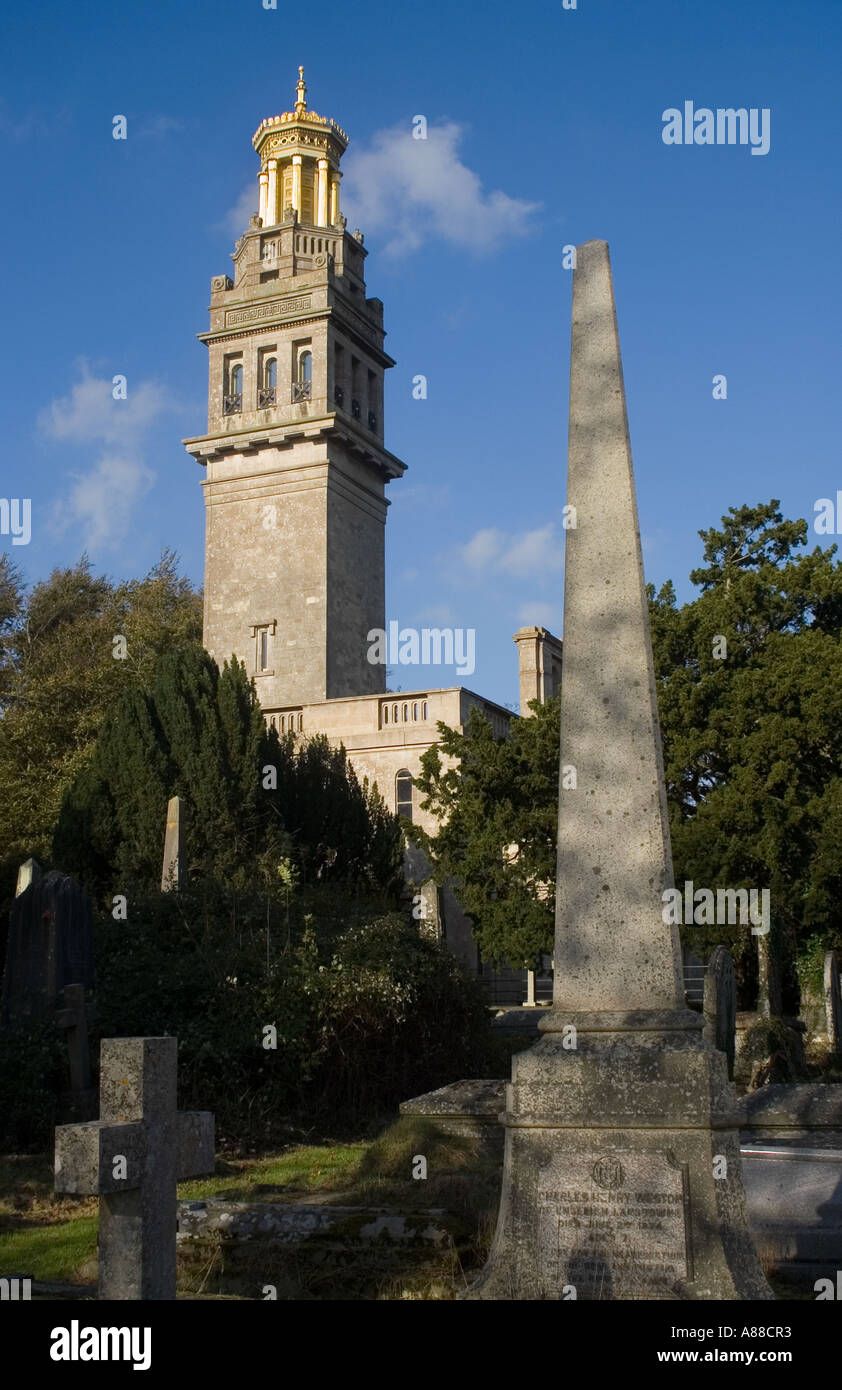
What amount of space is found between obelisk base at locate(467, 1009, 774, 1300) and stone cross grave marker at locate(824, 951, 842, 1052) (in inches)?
672

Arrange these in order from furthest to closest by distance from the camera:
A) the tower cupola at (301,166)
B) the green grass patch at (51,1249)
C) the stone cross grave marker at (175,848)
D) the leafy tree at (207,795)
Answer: the tower cupola at (301,166)
the leafy tree at (207,795)
the stone cross grave marker at (175,848)
the green grass patch at (51,1249)

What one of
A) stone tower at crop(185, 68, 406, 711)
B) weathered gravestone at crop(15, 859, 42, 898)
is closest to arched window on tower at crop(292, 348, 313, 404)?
stone tower at crop(185, 68, 406, 711)

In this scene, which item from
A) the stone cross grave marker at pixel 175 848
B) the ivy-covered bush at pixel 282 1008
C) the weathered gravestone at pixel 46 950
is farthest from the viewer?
the stone cross grave marker at pixel 175 848

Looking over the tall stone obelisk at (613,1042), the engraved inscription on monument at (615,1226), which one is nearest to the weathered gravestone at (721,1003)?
the tall stone obelisk at (613,1042)

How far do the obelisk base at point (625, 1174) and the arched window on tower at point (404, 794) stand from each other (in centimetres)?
2530

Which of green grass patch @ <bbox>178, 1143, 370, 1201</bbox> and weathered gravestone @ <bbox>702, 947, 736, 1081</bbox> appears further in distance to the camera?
weathered gravestone @ <bbox>702, 947, 736, 1081</bbox>

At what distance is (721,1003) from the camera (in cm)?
1516

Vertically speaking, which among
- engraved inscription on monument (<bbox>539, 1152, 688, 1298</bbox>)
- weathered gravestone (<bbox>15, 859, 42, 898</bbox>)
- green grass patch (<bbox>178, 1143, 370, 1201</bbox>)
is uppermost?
weathered gravestone (<bbox>15, 859, 42, 898</bbox>)

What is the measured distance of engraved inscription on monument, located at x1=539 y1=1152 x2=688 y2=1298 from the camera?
5.78m

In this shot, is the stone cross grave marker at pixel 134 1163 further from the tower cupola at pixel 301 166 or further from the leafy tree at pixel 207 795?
the tower cupola at pixel 301 166

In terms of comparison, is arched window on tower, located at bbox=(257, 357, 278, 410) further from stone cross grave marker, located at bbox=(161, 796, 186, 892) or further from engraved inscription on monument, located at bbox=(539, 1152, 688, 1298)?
engraved inscription on monument, located at bbox=(539, 1152, 688, 1298)

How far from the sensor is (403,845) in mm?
27828

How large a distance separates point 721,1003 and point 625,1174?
9670mm

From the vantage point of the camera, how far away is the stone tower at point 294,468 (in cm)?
4153
